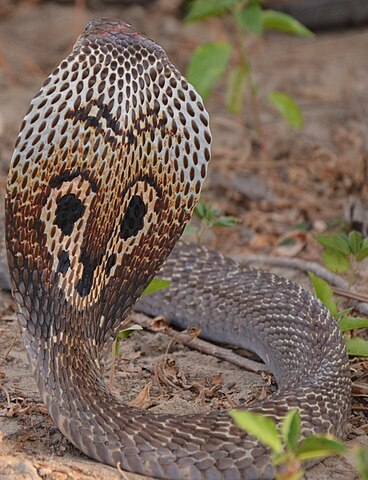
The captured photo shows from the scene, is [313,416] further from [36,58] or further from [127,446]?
[36,58]

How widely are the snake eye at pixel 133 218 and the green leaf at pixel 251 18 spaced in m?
2.56

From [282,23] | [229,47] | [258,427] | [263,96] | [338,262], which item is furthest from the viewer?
[263,96]

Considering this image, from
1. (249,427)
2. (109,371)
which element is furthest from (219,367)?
(249,427)

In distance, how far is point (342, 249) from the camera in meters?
3.95

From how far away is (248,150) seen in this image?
249 inches

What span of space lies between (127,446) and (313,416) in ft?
1.88

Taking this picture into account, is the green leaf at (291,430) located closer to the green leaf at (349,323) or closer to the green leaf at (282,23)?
the green leaf at (349,323)

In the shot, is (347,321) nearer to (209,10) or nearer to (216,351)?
(216,351)

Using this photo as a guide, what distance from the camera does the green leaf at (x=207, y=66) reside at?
5.29m

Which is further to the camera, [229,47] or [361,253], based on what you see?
[229,47]

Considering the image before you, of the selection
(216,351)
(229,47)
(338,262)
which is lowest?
(216,351)

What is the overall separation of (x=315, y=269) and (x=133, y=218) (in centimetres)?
177

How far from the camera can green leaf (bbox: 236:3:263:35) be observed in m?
5.32

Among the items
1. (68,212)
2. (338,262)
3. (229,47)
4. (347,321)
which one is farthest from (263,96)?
(68,212)
